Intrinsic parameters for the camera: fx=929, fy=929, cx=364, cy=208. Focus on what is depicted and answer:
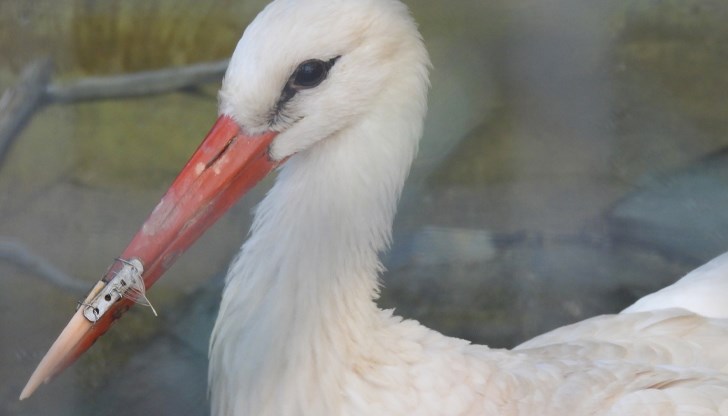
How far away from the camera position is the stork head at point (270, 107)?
1.09 metres

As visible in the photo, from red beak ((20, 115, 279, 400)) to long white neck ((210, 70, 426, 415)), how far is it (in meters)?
0.07

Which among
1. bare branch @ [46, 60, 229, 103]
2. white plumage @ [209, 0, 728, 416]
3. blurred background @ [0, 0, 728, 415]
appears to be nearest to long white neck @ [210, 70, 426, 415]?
white plumage @ [209, 0, 728, 416]

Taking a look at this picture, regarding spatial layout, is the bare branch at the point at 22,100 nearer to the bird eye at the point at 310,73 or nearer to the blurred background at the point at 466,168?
the blurred background at the point at 466,168

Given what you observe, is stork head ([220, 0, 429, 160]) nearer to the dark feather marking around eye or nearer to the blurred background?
the dark feather marking around eye

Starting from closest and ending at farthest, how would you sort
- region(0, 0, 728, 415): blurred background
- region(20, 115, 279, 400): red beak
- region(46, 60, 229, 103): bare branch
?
region(20, 115, 279, 400): red beak, region(0, 0, 728, 415): blurred background, region(46, 60, 229, 103): bare branch

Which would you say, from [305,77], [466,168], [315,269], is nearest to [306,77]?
[305,77]

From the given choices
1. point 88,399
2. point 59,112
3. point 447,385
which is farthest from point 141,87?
point 447,385

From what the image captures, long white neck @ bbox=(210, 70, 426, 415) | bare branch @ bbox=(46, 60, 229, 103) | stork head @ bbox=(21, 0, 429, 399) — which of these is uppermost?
stork head @ bbox=(21, 0, 429, 399)

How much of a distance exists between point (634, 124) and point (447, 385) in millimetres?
1493

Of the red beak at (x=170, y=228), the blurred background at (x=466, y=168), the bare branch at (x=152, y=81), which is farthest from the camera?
the bare branch at (x=152, y=81)

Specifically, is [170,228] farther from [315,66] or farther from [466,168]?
[466,168]

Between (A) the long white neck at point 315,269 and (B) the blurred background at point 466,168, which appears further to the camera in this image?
(B) the blurred background at point 466,168

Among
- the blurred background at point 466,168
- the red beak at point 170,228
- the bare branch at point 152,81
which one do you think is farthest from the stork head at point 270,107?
the bare branch at point 152,81

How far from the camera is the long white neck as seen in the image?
1.17 meters
